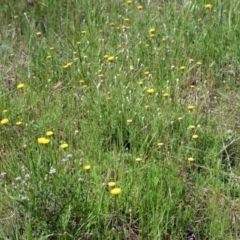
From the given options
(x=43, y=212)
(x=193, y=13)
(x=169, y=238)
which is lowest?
(x=169, y=238)

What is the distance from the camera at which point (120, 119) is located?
9.69ft

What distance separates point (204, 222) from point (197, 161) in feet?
1.34

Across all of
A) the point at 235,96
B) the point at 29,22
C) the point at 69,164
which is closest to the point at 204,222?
the point at 69,164

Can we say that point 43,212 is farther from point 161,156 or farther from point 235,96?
point 235,96

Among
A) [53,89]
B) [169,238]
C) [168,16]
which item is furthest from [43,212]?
[168,16]

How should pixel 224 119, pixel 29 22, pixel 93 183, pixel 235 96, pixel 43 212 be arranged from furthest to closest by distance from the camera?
pixel 29 22 < pixel 235 96 < pixel 224 119 < pixel 93 183 < pixel 43 212

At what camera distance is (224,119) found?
Answer: 303 centimetres

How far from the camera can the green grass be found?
2330 mm

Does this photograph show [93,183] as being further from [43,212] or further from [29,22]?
[29,22]

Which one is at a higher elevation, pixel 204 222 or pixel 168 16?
pixel 168 16

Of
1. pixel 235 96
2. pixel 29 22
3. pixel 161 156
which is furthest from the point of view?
pixel 29 22

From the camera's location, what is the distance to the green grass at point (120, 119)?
2.33 meters

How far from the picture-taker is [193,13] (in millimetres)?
A: 3965

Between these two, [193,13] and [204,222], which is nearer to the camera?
[204,222]
